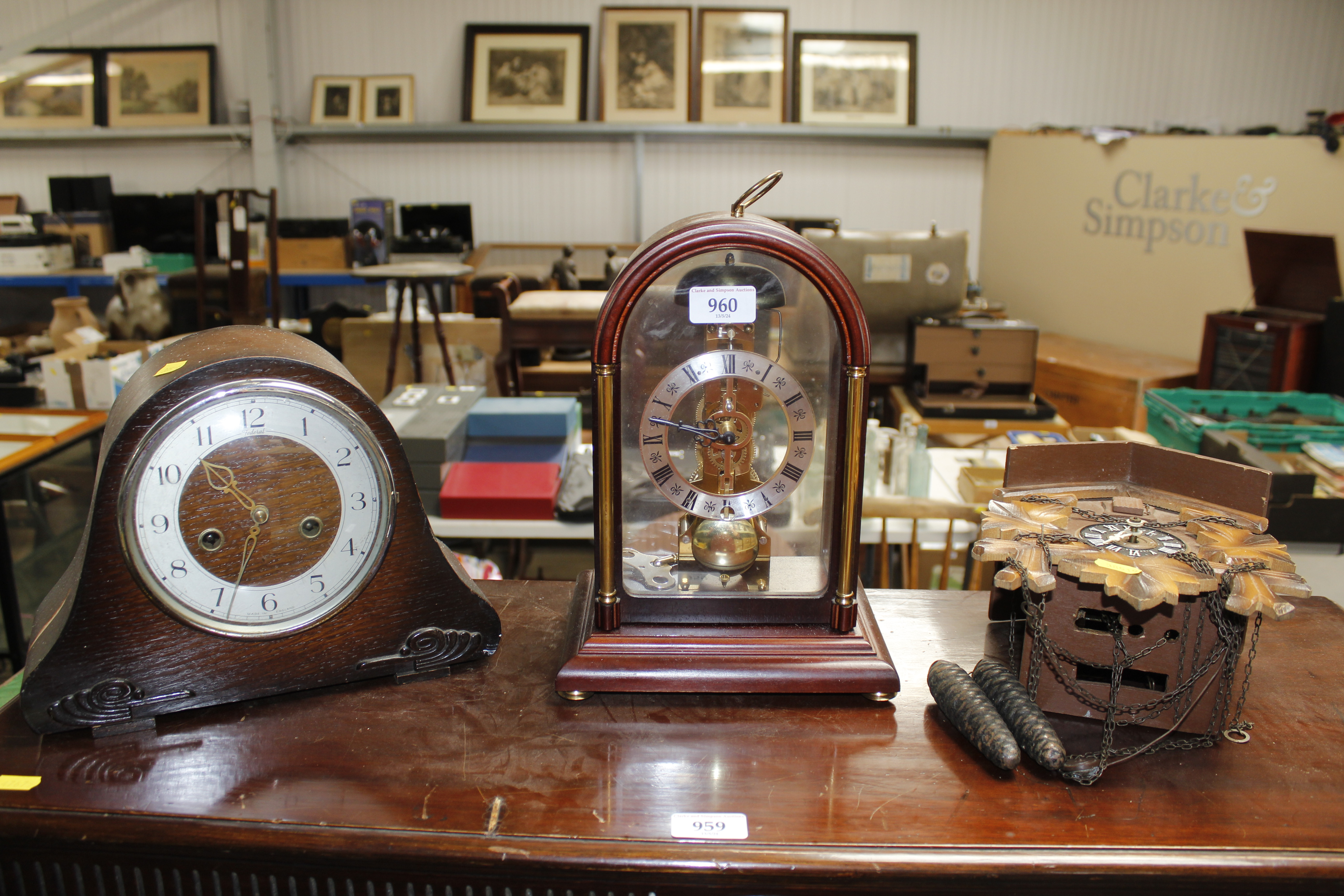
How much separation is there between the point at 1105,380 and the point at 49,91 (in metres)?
8.25

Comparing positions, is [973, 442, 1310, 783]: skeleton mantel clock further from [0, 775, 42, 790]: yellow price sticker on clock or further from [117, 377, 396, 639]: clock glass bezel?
[0, 775, 42, 790]: yellow price sticker on clock

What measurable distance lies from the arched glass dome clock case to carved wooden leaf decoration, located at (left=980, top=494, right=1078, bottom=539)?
0.52 feet

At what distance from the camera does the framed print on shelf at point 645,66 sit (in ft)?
22.1

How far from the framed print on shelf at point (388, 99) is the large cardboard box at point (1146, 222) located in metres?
4.53

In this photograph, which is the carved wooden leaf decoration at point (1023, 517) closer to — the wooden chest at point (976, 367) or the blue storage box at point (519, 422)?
the blue storage box at point (519, 422)

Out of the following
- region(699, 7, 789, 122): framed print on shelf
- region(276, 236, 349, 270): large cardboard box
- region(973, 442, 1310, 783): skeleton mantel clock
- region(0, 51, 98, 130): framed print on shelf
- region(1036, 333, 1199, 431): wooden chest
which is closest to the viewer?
region(973, 442, 1310, 783): skeleton mantel clock

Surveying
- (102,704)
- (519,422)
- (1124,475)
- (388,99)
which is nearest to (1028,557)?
(1124,475)

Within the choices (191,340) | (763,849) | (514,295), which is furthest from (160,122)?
(763,849)

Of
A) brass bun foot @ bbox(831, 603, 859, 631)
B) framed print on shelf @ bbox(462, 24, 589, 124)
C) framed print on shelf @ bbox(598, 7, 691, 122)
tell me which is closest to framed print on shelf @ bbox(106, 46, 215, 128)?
framed print on shelf @ bbox(462, 24, 589, 124)

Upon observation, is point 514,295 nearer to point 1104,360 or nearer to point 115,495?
point 1104,360

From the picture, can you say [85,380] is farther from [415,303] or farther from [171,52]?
[171,52]

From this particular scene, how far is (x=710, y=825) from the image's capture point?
2.79 ft

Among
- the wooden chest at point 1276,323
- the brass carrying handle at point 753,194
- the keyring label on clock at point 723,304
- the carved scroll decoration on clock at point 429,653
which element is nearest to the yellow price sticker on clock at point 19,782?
the carved scroll decoration on clock at point 429,653

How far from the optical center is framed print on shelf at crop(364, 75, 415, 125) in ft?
23.0
